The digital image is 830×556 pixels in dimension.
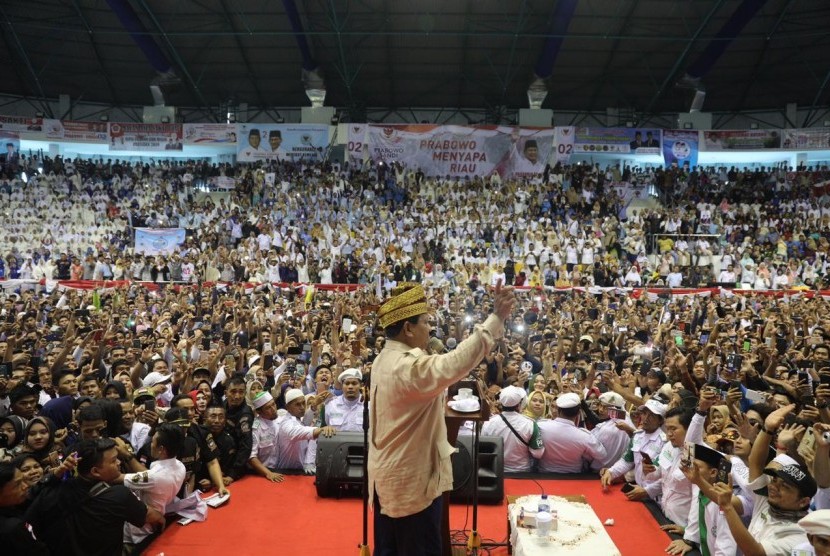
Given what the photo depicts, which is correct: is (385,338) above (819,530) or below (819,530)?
above

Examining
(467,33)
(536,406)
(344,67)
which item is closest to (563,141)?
(467,33)

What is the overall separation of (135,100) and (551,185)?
17006 mm

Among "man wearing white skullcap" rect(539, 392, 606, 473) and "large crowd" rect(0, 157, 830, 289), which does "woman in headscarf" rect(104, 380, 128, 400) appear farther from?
"large crowd" rect(0, 157, 830, 289)

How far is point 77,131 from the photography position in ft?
75.4

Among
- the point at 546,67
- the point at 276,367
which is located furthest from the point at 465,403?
the point at 546,67

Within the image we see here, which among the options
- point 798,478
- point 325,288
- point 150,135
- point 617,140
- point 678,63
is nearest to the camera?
point 798,478

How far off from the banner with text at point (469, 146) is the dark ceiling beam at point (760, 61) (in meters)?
7.34

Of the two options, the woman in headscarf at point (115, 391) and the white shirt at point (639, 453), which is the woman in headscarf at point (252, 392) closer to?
the woman in headscarf at point (115, 391)

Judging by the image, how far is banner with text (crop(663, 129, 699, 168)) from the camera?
2239 centimetres

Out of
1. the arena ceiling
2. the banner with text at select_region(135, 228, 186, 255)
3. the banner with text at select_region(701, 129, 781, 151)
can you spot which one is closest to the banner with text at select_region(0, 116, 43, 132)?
the arena ceiling

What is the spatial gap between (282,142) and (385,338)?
1978 centimetres

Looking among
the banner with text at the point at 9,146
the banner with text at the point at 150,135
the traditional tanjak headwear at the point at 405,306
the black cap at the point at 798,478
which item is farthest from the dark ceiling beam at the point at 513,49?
the banner with text at the point at 9,146

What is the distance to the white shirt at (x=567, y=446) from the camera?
5223 millimetres

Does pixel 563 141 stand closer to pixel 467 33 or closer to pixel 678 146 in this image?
pixel 678 146
